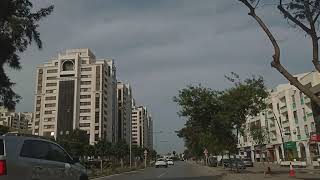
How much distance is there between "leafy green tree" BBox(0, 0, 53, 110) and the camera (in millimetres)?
15188

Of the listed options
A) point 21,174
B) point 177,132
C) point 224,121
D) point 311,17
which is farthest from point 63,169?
point 177,132

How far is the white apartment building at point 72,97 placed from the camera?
485 feet

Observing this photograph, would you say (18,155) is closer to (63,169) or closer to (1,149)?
(1,149)

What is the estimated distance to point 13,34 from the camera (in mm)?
15320

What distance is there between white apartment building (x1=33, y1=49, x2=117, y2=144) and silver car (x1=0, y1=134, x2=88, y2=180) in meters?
135

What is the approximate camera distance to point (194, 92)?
37781 mm

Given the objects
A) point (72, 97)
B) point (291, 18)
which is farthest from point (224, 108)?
point (72, 97)

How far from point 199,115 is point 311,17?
20847 mm

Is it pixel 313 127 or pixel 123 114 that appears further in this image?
pixel 123 114

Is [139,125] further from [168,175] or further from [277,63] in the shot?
[277,63]

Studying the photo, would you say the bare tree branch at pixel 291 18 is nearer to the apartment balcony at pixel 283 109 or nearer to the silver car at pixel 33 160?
the silver car at pixel 33 160

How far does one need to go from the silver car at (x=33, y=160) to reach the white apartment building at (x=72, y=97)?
→ 135298 mm

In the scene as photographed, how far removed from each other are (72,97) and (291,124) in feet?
292

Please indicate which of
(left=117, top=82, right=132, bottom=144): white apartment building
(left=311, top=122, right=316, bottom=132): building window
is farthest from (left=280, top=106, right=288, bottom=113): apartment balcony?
(left=117, top=82, right=132, bottom=144): white apartment building
